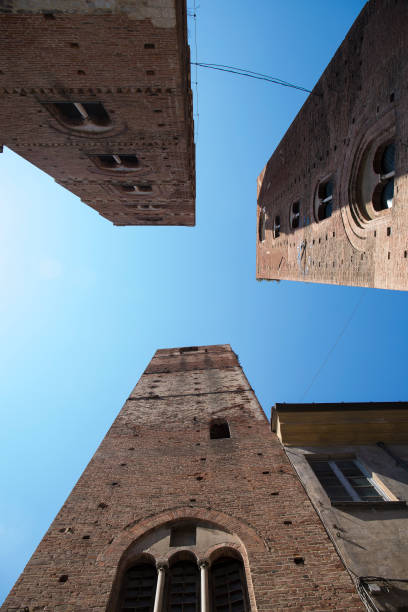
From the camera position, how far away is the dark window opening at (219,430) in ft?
31.2

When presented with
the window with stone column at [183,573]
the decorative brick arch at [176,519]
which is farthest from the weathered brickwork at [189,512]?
the window with stone column at [183,573]

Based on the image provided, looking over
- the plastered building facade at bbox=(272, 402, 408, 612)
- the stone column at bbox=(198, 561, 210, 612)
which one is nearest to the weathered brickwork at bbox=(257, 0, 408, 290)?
the plastered building facade at bbox=(272, 402, 408, 612)

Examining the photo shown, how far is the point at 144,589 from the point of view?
5109mm

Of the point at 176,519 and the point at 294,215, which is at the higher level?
the point at 294,215

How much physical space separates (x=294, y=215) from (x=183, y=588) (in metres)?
11.1

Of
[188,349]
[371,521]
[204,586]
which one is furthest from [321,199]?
[188,349]

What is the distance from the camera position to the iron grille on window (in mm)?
6676

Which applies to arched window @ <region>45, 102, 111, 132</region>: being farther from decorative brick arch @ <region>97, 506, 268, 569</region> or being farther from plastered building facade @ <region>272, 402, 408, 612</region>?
decorative brick arch @ <region>97, 506, 268, 569</region>

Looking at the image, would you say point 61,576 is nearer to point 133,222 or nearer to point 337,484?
point 337,484

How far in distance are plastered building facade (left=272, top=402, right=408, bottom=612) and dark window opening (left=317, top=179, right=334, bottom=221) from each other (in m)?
5.61

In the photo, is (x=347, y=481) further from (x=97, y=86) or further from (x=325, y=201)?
(x=97, y=86)

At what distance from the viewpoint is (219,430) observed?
32.0 ft

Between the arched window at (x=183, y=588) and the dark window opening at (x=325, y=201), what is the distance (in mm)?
9062

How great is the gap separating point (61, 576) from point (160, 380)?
880cm
